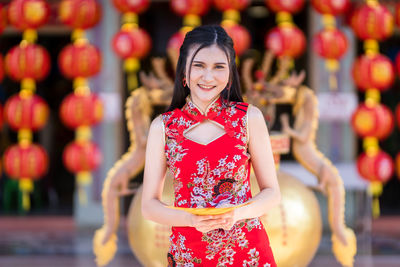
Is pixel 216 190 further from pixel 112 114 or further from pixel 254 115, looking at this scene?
pixel 112 114

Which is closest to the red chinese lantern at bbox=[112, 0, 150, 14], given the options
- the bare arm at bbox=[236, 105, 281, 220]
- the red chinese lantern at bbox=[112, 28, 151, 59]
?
the red chinese lantern at bbox=[112, 28, 151, 59]

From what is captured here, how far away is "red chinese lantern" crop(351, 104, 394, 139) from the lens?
393cm

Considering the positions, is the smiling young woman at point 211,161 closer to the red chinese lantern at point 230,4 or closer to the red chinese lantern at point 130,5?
the red chinese lantern at point 230,4

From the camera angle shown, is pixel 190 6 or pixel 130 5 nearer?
pixel 190 6

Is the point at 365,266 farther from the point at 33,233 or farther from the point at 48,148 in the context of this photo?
the point at 48,148

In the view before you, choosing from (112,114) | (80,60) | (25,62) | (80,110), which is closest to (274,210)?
(80,110)

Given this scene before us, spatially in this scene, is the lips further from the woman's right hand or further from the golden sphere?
the golden sphere

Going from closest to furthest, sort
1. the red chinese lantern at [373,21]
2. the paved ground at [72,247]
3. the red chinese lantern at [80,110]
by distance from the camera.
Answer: the paved ground at [72,247] → the red chinese lantern at [373,21] → the red chinese lantern at [80,110]

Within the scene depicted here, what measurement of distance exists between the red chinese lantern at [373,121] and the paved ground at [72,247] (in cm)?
80

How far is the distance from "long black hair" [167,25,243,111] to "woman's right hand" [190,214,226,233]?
0.30 meters

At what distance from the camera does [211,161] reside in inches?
48.5

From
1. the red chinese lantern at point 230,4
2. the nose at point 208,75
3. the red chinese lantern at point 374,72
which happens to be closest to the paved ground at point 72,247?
the red chinese lantern at point 374,72

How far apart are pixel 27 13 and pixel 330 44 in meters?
2.06

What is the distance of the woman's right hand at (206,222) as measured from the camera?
1.12 meters
